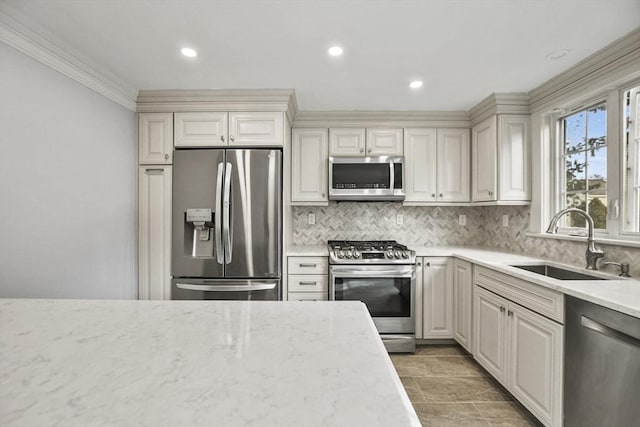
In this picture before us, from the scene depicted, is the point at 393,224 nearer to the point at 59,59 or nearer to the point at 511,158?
the point at 511,158

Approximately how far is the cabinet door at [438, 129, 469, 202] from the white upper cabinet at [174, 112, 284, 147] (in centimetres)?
170

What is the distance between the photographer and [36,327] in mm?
799

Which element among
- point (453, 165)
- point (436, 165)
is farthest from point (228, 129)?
point (453, 165)

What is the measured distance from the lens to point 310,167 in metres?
3.10

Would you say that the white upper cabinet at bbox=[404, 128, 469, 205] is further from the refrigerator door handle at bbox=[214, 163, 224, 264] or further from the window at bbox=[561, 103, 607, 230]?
the refrigerator door handle at bbox=[214, 163, 224, 264]

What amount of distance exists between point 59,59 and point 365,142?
2.47 metres

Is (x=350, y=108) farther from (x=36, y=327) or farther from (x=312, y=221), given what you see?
(x=36, y=327)

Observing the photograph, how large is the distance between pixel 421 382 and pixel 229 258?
181cm

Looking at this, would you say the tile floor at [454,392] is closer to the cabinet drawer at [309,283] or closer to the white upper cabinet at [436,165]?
the cabinet drawer at [309,283]

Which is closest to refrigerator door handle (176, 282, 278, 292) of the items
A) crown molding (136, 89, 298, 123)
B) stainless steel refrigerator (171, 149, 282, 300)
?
stainless steel refrigerator (171, 149, 282, 300)

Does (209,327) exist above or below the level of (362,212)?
below

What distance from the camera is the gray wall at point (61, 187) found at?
1630 millimetres

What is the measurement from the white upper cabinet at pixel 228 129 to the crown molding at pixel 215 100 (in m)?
0.05

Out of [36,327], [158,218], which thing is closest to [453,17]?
[36,327]
